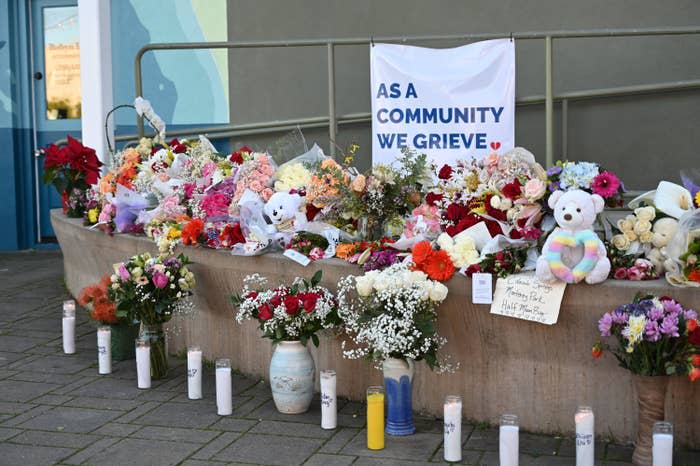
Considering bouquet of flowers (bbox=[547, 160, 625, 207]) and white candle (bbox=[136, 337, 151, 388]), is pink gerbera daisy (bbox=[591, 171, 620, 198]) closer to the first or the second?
bouquet of flowers (bbox=[547, 160, 625, 207])

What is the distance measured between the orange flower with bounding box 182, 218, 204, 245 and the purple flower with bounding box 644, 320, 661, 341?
303 cm

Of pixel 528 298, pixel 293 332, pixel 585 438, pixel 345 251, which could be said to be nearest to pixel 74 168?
pixel 345 251

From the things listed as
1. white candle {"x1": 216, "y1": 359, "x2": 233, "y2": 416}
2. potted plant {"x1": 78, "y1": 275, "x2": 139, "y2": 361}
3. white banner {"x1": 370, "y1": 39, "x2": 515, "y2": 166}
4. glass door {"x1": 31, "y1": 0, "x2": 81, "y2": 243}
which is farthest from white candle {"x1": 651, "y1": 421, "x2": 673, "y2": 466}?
glass door {"x1": 31, "y1": 0, "x2": 81, "y2": 243}

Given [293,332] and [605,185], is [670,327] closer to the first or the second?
[605,185]

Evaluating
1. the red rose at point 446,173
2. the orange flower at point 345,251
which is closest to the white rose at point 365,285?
the orange flower at point 345,251

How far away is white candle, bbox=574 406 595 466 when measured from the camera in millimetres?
4535

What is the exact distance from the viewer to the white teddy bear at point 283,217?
20.4 ft

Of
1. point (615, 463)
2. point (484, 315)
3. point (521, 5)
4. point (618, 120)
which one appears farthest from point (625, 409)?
point (521, 5)

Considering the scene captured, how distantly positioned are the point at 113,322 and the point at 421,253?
7.96 ft

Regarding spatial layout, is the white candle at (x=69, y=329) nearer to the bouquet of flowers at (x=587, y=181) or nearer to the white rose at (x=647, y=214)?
the bouquet of flowers at (x=587, y=181)

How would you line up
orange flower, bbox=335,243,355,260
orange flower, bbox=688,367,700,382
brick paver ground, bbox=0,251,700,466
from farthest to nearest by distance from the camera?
orange flower, bbox=335,243,355,260, brick paver ground, bbox=0,251,700,466, orange flower, bbox=688,367,700,382

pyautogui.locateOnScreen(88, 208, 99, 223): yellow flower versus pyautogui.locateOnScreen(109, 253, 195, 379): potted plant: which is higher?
pyautogui.locateOnScreen(88, 208, 99, 223): yellow flower

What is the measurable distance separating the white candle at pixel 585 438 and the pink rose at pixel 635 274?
2.51ft

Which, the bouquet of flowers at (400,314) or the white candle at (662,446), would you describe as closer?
the white candle at (662,446)
